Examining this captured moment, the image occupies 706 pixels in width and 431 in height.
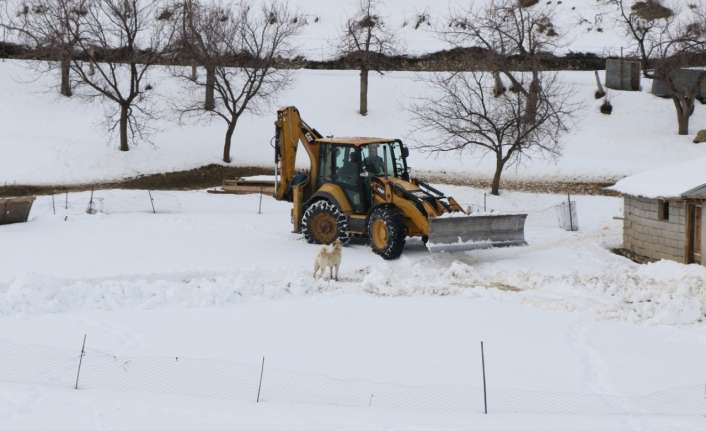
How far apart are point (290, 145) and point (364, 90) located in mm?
20290

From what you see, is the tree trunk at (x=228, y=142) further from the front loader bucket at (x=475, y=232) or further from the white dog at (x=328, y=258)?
the white dog at (x=328, y=258)

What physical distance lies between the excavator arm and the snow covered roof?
23.8 ft

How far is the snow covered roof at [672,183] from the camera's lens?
19.7 metres

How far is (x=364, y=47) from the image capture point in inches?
1767

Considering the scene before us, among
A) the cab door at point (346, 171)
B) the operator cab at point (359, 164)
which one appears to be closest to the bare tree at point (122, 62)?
the cab door at point (346, 171)

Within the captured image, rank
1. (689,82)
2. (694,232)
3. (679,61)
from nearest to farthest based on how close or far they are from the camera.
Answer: (694,232), (679,61), (689,82)

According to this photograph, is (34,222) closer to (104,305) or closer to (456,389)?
(104,305)

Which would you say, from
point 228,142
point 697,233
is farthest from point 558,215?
point 228,142

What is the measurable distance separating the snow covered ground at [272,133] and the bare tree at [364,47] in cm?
103

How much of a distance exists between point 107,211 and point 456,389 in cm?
1517

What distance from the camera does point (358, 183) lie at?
20.4 metres

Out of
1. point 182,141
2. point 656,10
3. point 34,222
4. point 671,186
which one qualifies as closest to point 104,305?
point 34,222

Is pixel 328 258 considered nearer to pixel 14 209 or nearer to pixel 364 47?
pixel 14 209

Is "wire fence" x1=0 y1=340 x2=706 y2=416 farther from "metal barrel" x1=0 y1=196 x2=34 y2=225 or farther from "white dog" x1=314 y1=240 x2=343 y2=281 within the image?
"metal barrel" x1=0 y1=196 x2=34 y2=225
